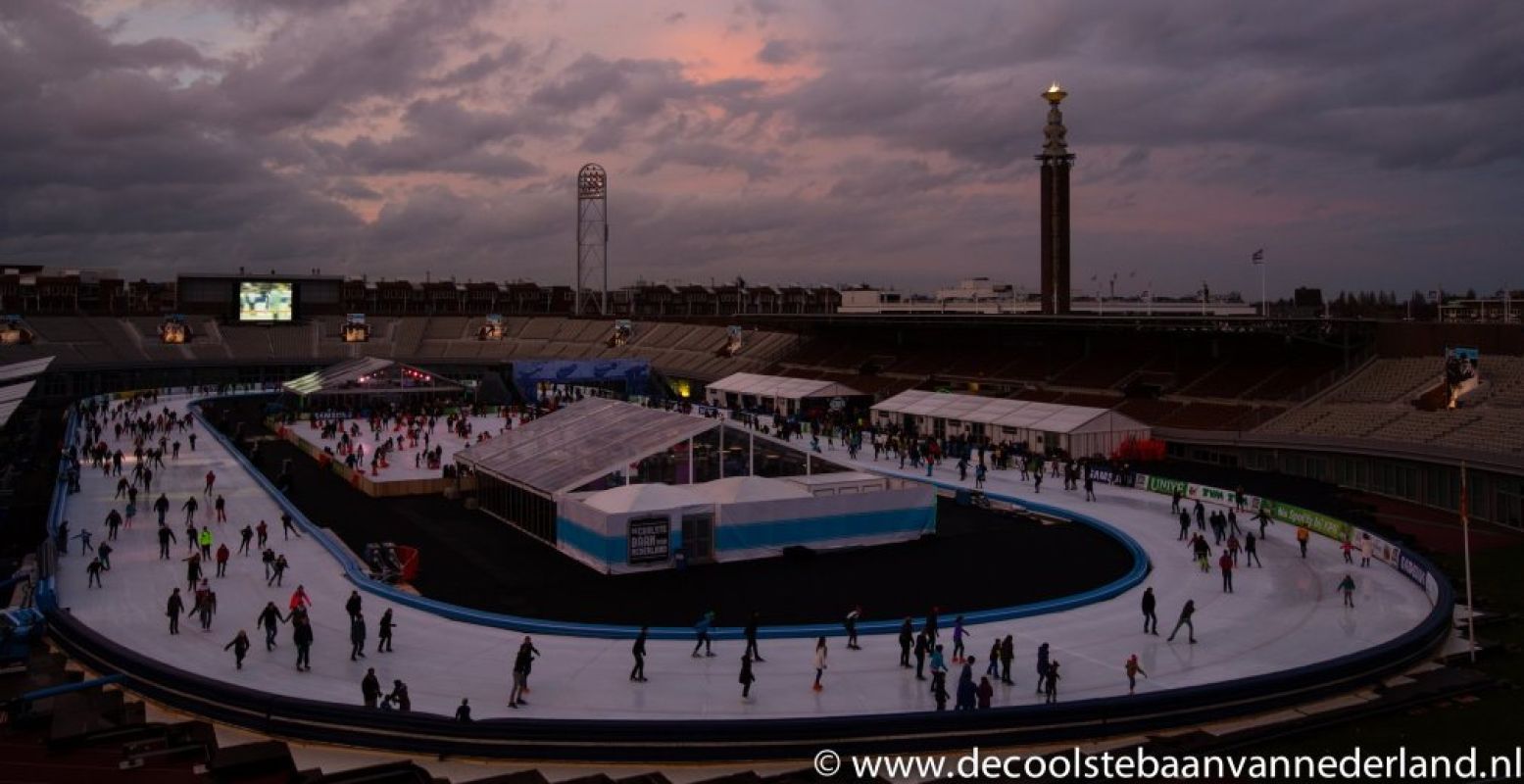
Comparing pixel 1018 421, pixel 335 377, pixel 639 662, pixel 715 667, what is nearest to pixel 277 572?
pixel 639 662

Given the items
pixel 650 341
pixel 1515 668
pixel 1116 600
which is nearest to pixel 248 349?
pixel 650 341

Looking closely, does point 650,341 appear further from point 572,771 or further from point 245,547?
point 572,771

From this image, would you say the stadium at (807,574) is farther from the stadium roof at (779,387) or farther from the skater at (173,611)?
the stadium roof at (779,387)

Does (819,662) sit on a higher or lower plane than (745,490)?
lower

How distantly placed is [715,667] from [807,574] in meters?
7.33

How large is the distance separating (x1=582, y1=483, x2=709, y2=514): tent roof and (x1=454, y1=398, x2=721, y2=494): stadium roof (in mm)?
1390

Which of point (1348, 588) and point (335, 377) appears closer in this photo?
point (1348, 588)

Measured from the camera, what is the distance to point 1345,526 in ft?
93.8

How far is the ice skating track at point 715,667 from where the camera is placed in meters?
15.1

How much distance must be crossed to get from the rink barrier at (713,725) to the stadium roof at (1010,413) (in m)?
29.7

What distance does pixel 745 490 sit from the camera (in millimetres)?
28125

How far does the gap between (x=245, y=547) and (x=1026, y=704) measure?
20448 millimetres

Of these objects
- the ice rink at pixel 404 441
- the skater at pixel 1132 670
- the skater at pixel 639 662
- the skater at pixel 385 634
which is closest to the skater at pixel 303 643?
the skater at pixel 385 634

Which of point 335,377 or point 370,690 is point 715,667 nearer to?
point 370,690
